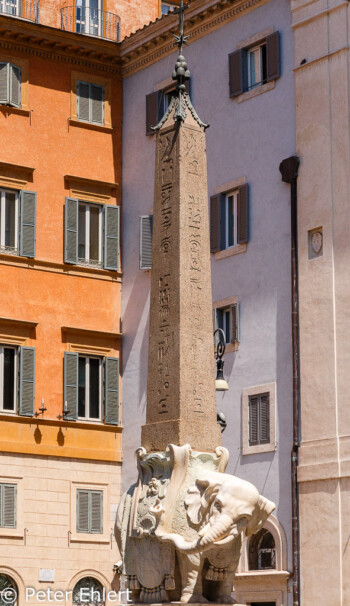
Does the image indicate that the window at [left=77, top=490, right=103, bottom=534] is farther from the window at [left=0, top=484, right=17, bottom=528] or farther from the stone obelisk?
the stone obelisk

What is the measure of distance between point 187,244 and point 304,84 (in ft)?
37.9

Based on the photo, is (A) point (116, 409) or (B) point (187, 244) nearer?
(B) point (187, 244)

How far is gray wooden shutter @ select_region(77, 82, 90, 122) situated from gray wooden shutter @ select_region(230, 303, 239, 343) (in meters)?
6.37

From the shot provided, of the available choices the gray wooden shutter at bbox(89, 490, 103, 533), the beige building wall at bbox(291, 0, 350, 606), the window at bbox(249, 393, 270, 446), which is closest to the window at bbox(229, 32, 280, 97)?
the beige building wall at bbox(291, 0, 350, 606)

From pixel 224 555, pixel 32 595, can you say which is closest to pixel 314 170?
pixel 32 595

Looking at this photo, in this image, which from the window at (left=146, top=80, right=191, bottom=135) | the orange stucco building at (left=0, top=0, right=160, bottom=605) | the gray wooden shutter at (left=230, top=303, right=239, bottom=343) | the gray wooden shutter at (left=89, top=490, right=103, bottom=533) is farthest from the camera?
the window at (left=146, top=80, right=191, bottom=135)

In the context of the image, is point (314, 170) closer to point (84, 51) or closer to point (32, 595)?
point (84, 51)

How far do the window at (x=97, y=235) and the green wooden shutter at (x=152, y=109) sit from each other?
1885 mm

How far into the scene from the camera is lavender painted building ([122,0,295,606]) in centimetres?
2759

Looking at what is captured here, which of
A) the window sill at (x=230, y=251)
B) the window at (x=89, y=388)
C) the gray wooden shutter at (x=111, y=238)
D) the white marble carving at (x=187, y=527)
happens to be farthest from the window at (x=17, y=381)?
the white marble carving at (x=187, y=527)

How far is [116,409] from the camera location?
3188 centimetres

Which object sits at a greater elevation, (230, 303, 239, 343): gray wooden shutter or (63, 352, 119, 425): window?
(230, 303, 239, 343): gray wooden shutter

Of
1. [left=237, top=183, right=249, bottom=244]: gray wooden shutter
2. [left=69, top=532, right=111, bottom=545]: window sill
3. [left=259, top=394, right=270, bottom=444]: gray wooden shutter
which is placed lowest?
[left=69, top=532, right=111, bottom=545]: window sill

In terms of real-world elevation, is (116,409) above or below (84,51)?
below
